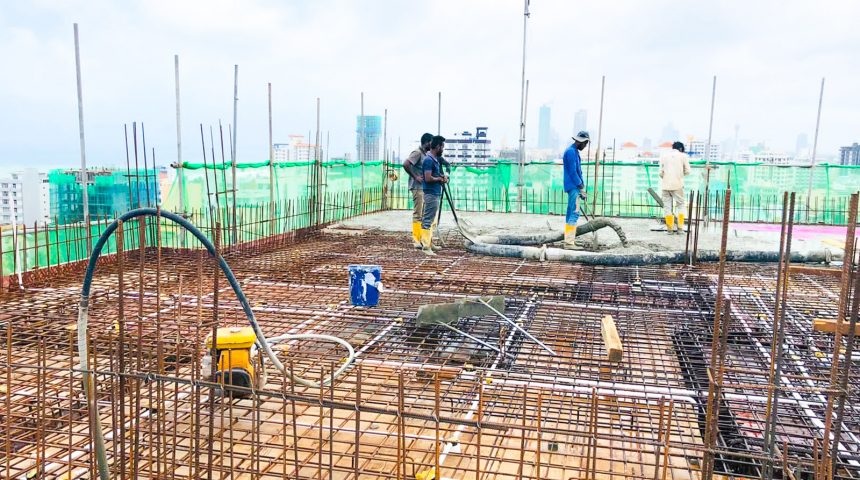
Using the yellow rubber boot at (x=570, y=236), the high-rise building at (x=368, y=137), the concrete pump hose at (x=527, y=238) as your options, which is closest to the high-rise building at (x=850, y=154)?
the high-rise building at (x=368, y=137)

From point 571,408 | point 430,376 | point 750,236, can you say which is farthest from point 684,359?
point 750,236

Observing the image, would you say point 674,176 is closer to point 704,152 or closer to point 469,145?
point 704,152

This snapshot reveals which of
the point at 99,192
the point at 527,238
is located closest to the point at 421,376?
the point at 527,238

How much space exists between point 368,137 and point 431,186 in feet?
30.8

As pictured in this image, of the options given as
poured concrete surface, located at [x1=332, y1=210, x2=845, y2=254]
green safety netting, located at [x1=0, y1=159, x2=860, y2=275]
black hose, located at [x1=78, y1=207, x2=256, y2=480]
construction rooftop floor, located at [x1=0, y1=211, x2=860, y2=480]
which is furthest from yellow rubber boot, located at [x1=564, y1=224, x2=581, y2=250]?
black hose, located at [x1=78, y1=207, x2=256, y2=480]

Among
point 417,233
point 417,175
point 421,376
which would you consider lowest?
point 421,376

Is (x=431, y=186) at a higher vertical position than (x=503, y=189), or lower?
higher

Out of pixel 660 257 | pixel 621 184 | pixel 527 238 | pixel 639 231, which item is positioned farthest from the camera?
pixel 621 184

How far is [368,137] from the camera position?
56.9 ft

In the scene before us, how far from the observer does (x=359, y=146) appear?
16.1m

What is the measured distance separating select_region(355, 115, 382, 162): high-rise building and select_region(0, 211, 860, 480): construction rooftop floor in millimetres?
7625

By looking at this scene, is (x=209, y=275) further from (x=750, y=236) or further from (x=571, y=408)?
(x=750, y=236)

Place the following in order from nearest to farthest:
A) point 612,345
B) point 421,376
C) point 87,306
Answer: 1. point 87,306
2. point 612,345
3. point 421,376

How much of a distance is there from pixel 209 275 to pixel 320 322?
2.08 metres
